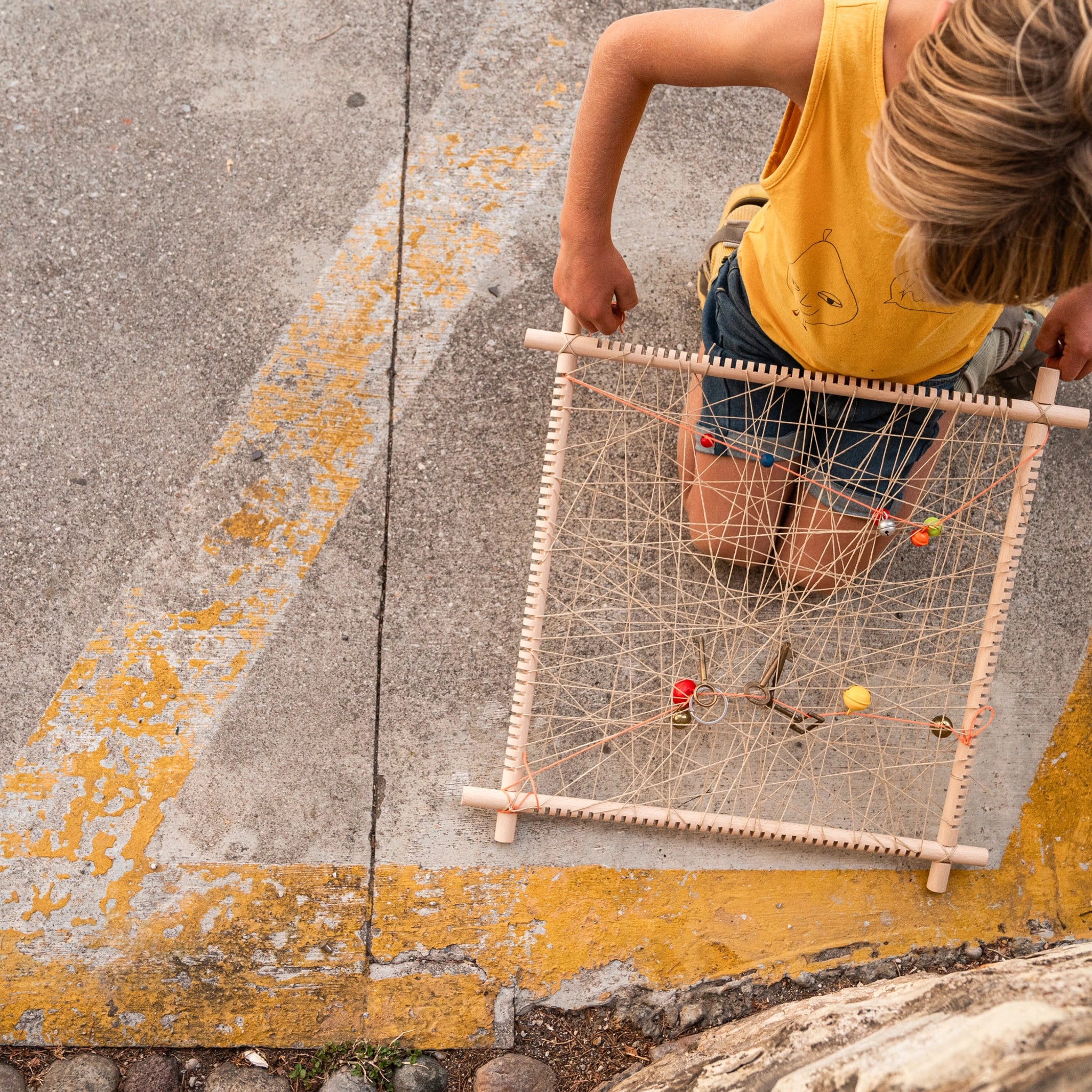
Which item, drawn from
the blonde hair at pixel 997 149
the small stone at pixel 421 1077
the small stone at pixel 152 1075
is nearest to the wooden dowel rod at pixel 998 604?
the blonde hair at pixel 997 149

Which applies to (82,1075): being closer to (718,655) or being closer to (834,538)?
(718,655)

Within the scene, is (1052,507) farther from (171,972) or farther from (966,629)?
(171,972)

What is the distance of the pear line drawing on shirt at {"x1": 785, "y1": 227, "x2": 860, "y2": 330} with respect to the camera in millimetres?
1347

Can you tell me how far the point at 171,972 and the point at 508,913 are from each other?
0.71m

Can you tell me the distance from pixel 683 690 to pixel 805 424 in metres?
0.57

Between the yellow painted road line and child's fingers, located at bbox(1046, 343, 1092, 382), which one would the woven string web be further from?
the yellow painted road line

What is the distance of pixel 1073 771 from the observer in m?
1.95

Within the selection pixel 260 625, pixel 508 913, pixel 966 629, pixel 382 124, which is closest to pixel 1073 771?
pixel 966 629

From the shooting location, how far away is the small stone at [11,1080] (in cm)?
173

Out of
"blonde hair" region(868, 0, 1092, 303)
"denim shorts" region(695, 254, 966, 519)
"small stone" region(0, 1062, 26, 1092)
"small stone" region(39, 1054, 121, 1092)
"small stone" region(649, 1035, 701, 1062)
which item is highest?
"blonde hair" region(868, 0, 1092, 303)

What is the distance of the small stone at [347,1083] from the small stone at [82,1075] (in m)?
0.43

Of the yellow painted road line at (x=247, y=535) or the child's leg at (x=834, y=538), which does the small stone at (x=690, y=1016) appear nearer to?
the yellow painted road line at (x=247, y=535)

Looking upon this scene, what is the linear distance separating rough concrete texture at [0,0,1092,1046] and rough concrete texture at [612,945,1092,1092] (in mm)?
263

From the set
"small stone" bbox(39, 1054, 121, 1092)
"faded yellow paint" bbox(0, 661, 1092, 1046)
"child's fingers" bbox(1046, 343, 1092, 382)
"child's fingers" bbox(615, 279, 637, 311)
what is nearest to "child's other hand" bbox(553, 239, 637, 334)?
"child's fingers" bbox(615, 279, 637, 311)
